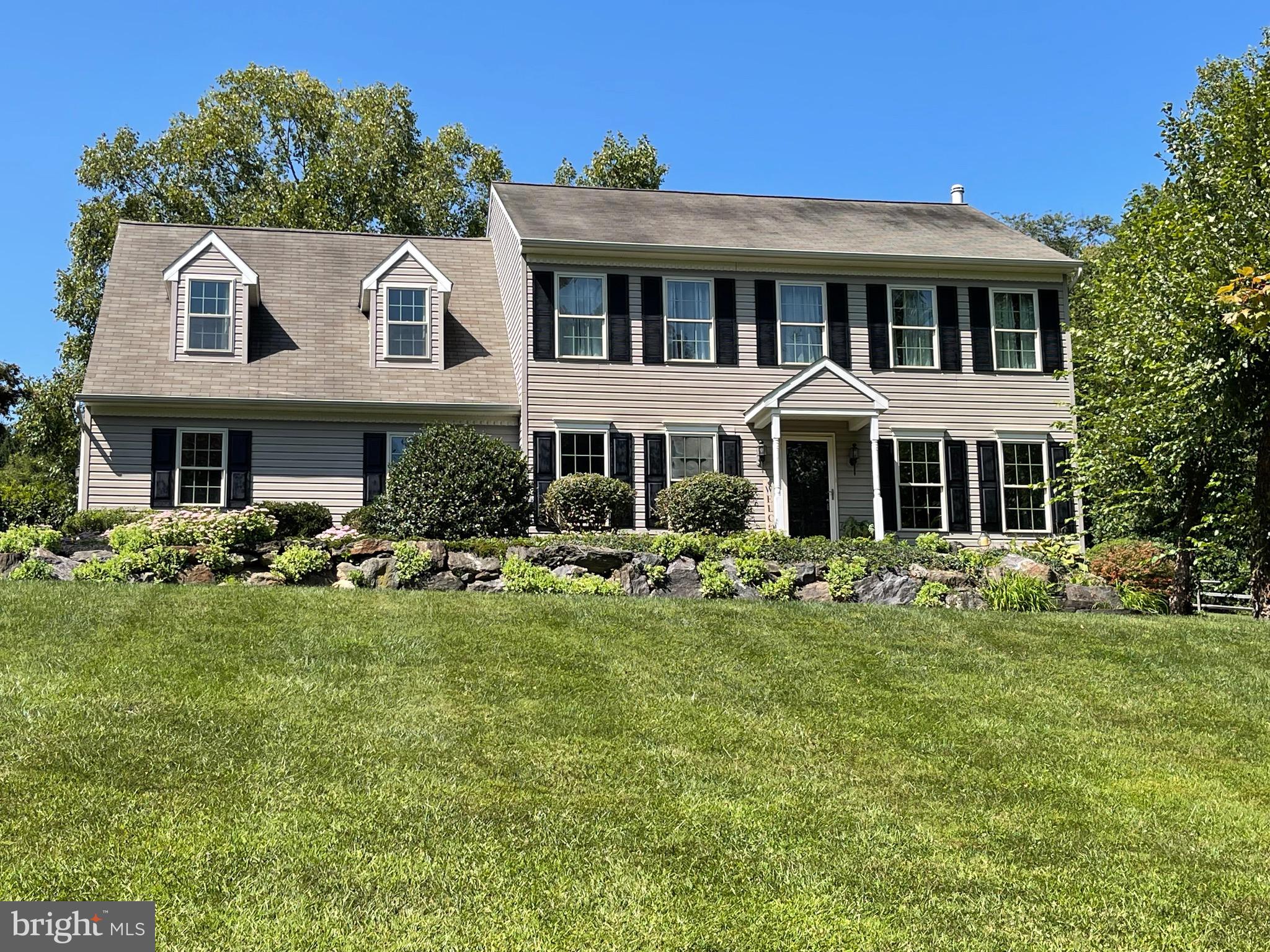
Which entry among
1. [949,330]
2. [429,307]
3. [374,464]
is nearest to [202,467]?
[374,464]

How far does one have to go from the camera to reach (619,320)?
18.6 meters

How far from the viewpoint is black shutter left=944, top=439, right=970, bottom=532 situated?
18922 millimetres

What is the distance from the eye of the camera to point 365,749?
6.69 metres

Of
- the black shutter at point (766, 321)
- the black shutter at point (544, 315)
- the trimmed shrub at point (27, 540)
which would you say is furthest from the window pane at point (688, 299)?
the trimmed shrub at point (27, 540)

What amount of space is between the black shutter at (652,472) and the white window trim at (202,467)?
6678 millimetres

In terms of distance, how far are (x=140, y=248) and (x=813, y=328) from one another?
1263 cm

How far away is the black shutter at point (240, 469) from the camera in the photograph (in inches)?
695

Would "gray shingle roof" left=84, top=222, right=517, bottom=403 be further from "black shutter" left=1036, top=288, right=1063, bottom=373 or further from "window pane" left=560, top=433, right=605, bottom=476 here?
"black shutter" left=1036, top=288, right=1063, bottom=373

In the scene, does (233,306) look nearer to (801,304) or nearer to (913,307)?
(801,304)

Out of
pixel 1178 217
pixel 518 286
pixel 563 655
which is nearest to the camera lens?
pixel 563 655

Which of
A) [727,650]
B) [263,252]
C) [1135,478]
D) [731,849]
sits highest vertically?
[263,252]

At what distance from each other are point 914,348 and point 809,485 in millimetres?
3167

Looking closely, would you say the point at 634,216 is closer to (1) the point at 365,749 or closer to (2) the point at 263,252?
(2) the point at 263,252

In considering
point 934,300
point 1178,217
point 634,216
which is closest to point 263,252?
point 634,216
